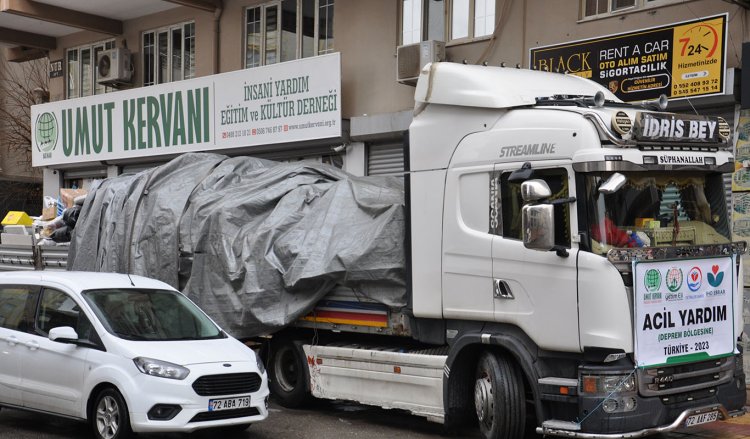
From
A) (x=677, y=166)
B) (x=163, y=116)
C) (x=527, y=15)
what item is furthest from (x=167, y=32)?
(x=677, y=166)

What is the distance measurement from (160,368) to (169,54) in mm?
13252

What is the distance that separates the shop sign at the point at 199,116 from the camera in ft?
51.5

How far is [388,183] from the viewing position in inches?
406

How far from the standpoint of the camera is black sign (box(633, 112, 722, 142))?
23.3 ft

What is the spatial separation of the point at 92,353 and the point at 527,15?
809 centimetres

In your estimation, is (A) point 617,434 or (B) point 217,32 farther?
(B) point 217,32

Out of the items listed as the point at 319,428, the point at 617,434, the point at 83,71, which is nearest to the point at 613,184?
the point at 617,434

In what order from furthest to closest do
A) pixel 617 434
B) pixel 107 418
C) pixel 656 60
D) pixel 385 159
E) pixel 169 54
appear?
pixel 169 54
pixel 385 159
pixel 656 60
pixel 107 418
pixel 617 434

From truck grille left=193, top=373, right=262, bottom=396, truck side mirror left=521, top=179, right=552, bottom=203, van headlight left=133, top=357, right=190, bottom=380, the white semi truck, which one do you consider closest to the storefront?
the white semi truck

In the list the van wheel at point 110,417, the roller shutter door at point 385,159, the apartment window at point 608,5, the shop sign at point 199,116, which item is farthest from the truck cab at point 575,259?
the shop sign at point 199,116

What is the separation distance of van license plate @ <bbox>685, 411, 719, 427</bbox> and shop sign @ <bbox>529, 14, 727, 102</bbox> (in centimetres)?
459

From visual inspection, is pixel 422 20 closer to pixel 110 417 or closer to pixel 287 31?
pixel 287 31

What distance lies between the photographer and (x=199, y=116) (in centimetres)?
1798

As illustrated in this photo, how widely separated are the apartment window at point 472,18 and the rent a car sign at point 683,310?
701 cm
